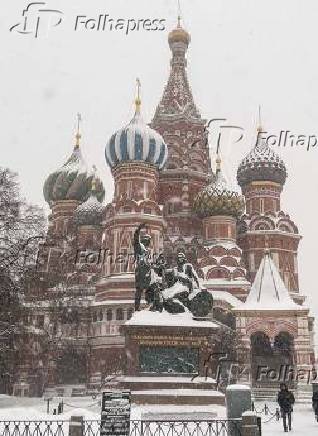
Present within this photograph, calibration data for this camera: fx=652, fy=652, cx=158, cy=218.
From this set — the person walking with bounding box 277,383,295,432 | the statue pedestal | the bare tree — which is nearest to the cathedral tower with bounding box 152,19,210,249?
the bare tree

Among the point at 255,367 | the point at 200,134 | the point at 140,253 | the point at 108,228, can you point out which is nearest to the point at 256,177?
the point at 200,134

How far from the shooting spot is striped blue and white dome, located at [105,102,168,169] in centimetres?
4284

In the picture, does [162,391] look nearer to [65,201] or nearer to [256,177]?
[256,177]

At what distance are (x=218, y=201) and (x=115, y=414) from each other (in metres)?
33.6

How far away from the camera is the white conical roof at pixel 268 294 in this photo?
37.4 meters

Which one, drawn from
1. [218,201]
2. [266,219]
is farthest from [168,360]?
[266,219]

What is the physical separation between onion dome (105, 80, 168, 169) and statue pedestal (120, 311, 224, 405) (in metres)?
24.6

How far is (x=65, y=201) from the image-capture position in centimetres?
5291

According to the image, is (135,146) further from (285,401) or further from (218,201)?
(285,401)

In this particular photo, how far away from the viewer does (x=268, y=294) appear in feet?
127

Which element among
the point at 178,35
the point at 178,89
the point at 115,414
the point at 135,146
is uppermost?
the point at 178,35

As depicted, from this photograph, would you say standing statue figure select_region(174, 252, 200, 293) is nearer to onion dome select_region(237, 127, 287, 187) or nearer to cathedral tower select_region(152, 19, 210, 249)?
cathedral tower select_region(152, 19, 210, 249)

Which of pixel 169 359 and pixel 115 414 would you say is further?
pixel 169 359

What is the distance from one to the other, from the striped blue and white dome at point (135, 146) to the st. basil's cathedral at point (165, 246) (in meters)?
0.07
